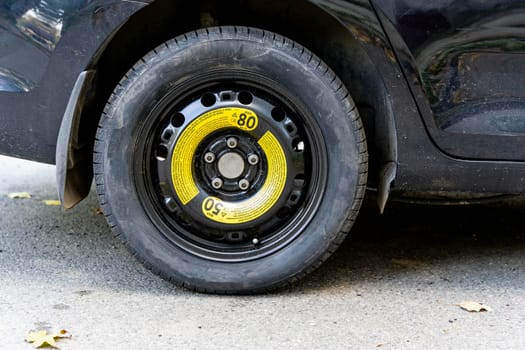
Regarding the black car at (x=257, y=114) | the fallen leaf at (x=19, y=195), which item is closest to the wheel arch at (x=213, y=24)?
the black car at (x=257, y=114)

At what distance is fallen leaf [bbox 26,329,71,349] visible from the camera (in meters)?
2.70

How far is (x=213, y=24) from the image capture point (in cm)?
323

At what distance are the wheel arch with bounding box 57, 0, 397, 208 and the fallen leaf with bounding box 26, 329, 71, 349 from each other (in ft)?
1.82

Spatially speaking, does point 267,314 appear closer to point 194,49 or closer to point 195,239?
point 195,239

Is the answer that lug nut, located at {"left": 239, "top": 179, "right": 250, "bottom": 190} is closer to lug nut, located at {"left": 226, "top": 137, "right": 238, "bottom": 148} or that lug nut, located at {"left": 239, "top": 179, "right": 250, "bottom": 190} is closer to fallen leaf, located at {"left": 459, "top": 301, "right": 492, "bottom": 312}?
lug nut, located at {"left": 226, "top": 137, "right": 238, "bottom": 148}

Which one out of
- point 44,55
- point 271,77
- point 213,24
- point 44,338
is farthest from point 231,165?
point 44,338

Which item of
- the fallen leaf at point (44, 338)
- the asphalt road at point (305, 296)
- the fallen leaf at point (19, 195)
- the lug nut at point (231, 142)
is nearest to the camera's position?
the fallen leaf at point (44, 338)

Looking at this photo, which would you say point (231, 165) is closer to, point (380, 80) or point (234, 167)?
point (234, 167)

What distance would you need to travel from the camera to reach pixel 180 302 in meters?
3.08

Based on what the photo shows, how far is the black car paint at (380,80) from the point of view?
9.39 ft

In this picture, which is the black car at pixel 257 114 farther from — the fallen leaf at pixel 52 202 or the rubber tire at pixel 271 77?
the fallen leaf at pixel 52 202

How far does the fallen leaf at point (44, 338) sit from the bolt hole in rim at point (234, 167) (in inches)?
21.8

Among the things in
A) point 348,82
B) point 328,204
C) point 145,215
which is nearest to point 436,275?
point 328,204

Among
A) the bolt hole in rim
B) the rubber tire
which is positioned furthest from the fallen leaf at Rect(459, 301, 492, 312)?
the bolt hole in rim
